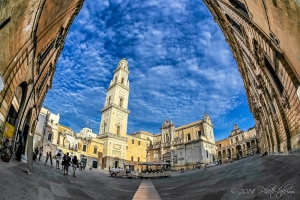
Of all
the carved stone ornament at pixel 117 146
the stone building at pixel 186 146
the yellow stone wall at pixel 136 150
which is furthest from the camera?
the yellow stone wall at pixel 136 150

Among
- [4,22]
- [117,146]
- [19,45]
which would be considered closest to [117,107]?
[117,146]

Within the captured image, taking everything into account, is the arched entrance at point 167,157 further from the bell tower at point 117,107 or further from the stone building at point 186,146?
the bell tower at point 117,107

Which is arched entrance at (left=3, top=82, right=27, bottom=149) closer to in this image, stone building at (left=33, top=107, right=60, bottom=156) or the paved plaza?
the paved plaza

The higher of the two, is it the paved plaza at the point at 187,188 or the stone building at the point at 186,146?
the stone building at the point at 186,146

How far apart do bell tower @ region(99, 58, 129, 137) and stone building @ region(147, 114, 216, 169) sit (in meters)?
12.2

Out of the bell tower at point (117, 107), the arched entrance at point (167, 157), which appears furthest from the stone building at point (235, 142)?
the bell tower at point (117, 107)

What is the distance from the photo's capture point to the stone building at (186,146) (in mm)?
39219

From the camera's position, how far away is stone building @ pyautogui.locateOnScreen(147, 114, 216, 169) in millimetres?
39219

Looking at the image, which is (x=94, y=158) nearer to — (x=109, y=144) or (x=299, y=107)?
(x=109, y=144)

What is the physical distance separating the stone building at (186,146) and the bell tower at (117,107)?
12216mm

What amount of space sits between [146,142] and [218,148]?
91.6 ft

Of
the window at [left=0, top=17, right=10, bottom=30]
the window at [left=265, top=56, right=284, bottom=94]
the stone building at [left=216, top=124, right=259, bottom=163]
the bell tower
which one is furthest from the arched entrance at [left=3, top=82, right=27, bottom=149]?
the stone building at [left=216, top=124, right=259, bottom=163]

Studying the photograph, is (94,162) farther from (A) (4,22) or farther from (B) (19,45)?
(A) (4,22)

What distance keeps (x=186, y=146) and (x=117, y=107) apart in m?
21.6
